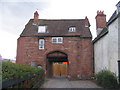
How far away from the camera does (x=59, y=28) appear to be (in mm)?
29188

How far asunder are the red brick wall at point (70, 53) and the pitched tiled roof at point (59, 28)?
3.22ft

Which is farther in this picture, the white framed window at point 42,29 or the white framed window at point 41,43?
the white framed window at point 42,29

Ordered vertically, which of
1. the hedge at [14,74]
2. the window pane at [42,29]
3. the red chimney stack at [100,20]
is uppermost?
the red chimney stack at [100,20]

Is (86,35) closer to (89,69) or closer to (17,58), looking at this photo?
(89,69)

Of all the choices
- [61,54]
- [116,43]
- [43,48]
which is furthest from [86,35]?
[116,43]

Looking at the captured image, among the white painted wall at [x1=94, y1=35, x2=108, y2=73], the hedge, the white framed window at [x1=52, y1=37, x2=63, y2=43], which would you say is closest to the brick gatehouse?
the white framed window at [x1=52, y1=37, x2=63, y2=43]

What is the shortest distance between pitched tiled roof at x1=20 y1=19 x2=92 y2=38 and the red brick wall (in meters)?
0.98

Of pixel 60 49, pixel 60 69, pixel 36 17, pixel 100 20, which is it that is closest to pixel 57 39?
pixel 60 49

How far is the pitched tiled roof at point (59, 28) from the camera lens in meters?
27.8

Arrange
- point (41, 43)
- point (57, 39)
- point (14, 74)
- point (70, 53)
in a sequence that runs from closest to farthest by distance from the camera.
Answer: point (14, 74)
point (70, 53)
point (57, 39)
point (41, 43)

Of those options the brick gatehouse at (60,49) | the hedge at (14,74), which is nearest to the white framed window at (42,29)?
the brick gatehouse at (60,49)

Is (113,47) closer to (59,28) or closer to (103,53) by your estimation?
(103,53)

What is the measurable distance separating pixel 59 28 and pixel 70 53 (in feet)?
17.3

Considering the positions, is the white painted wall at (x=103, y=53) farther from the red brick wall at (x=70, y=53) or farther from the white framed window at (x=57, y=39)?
the white framed window at (x=57, y=39)
